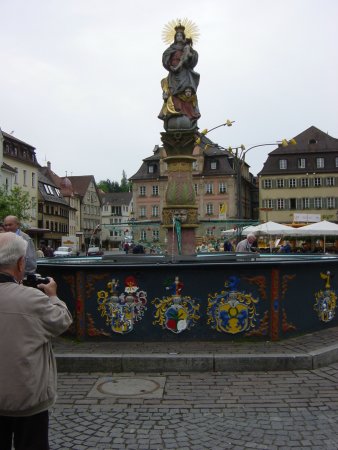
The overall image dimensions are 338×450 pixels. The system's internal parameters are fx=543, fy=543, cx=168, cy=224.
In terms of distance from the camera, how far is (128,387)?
6195 mm

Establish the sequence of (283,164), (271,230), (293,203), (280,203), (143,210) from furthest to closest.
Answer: (143,210), (280,203), (293,203), (283,164), (271,230)

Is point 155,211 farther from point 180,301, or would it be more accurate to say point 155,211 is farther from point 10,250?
point 10,250

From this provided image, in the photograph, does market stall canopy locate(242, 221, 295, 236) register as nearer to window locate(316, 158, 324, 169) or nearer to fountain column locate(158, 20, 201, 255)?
fountain column locate(158, 20, 201, 255)

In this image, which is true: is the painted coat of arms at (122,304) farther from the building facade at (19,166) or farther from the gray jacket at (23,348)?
the building facade at (19,166)

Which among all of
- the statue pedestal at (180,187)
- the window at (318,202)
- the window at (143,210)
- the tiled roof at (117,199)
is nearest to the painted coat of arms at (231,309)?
the statue pedestal at (180,187)

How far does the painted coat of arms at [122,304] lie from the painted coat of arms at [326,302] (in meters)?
2.76

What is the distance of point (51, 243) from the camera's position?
76.4 m

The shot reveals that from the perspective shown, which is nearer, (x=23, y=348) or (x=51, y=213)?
(x=23, y=348)

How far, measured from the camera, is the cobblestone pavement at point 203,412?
15.1ft

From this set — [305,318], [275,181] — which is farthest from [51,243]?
[305,318]

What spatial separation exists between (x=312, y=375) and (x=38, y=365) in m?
4.42

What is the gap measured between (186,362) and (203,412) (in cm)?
146

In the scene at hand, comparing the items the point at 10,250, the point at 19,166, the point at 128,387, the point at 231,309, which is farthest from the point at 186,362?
the point at 19,166

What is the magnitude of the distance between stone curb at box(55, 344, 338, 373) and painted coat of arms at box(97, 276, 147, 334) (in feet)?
2.77
